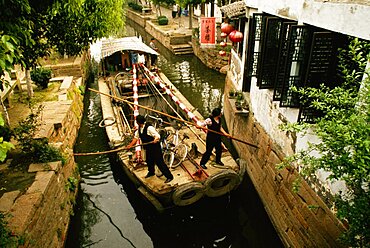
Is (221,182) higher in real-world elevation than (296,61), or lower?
lower

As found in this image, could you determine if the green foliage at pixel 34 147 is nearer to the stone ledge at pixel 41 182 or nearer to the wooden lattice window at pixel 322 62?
the stone ledge at pixel 41 182

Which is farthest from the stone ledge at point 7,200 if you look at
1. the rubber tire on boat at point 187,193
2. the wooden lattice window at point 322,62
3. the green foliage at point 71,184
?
the wooden lattice window at point 322,62

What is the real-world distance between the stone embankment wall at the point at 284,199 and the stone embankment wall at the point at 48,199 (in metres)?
4.73

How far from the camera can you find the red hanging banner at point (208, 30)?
13.6 metres

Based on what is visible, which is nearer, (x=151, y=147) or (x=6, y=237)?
(x=6, y=237)

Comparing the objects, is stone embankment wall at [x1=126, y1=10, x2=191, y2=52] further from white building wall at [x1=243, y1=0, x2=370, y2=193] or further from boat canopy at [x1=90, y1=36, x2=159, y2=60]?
white building wall at [x1=243, y1=0, x2=370, y2=193]

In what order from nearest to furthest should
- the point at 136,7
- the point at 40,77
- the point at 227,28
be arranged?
the point at 227,28 < the point at 40,77 < the point at 136,7

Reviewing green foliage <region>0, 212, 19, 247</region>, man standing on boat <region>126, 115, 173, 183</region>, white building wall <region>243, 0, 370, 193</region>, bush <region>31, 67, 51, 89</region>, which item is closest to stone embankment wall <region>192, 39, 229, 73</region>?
white building wall <region>243, 0, 370, 193</region>

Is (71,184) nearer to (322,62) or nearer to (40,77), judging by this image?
(40,77)

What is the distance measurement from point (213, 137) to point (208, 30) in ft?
26.2

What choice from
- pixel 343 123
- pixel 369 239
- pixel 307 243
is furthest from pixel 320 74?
pixel 307 243

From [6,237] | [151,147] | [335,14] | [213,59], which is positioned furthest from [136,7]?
[6,237]

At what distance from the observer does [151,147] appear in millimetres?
6828

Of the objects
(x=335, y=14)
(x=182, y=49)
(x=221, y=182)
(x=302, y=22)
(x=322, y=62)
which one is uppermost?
(x=335, y=14)
